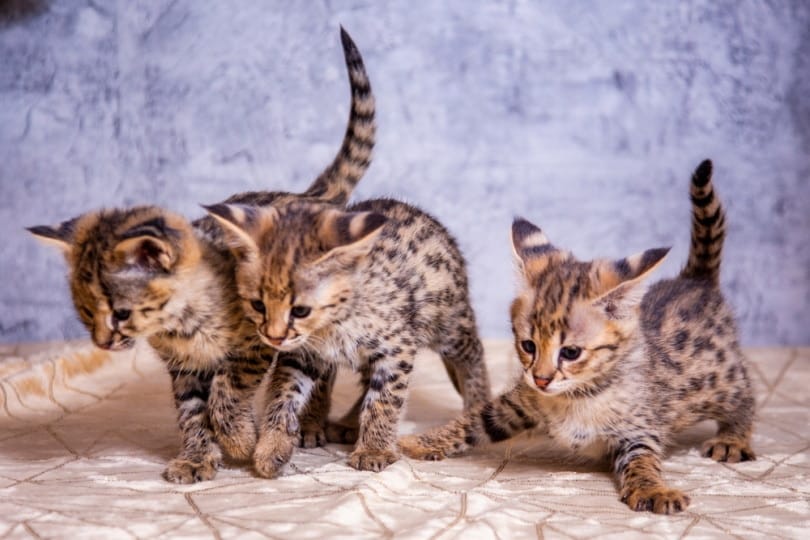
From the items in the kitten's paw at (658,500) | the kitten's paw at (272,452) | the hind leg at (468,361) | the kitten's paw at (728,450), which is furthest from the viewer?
the hind leg at (468,361)

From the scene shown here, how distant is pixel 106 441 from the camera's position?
287cm

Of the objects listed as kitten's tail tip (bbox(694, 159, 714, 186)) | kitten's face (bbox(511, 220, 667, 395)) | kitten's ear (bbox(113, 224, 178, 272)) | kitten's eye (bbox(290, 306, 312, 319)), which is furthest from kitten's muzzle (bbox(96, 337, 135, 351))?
kitten's tail tip (bbox(694, 159, 714, 186))

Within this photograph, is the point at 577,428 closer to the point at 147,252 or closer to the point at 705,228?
the point at 705,228

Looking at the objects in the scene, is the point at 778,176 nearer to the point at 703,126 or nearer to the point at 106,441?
the point at 703,126

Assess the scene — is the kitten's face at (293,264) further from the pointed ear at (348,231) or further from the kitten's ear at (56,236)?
the kitten's ear at (56,236)

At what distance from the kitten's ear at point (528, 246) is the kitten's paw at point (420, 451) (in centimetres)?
58

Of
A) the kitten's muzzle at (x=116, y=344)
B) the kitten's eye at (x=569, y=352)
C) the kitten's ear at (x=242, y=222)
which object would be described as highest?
the kitten's ear at (x=242, y=222)

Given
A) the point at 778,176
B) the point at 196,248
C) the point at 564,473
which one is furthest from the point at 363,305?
the point at 778,176

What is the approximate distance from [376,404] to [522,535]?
2.26 feet

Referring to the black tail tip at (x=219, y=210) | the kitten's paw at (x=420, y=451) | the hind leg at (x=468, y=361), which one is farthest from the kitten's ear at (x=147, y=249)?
the hind leg at (x=468, y=361)

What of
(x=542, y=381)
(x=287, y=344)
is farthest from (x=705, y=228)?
(x=287, y=344)

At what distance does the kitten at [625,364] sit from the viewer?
243 cm

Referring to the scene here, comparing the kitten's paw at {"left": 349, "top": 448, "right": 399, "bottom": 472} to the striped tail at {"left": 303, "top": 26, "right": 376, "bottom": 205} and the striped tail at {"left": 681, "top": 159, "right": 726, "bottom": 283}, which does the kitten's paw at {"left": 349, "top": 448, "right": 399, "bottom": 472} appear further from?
the striped tail at {"left": 681, "top": 159, "right": 726, "bottom": 283}

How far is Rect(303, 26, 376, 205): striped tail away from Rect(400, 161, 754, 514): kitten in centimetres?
63
